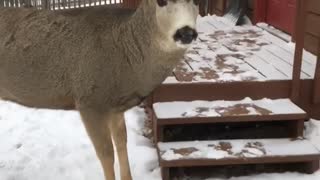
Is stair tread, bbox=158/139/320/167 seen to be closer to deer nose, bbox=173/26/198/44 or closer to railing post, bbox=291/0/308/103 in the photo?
railing post, bbox=291/0/308/103

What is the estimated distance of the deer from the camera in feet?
12.8

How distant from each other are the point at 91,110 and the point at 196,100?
156 cm

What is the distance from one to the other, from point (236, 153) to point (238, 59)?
1.67m

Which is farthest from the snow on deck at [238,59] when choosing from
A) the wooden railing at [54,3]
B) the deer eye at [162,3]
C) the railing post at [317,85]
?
the wooden railing at [54,3]

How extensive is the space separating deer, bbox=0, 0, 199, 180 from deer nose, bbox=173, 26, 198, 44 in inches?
14.0

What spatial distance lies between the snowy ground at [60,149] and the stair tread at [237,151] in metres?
0.18

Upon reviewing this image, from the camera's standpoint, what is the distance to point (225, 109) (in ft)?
16.5

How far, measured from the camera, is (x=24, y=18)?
4.16 metres

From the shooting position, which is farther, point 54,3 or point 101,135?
point 54,3

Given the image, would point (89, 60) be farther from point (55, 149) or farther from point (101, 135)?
point (55, 149)

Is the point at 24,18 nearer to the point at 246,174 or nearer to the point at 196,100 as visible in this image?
the point at 196,100

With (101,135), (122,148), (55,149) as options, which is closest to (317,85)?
(122,148)

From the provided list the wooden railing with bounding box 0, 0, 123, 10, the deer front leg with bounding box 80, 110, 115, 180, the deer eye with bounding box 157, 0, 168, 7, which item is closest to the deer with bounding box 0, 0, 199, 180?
the deer front leg with bounding box 80, 110, 115, 180

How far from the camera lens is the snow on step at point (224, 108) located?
4910 mm
